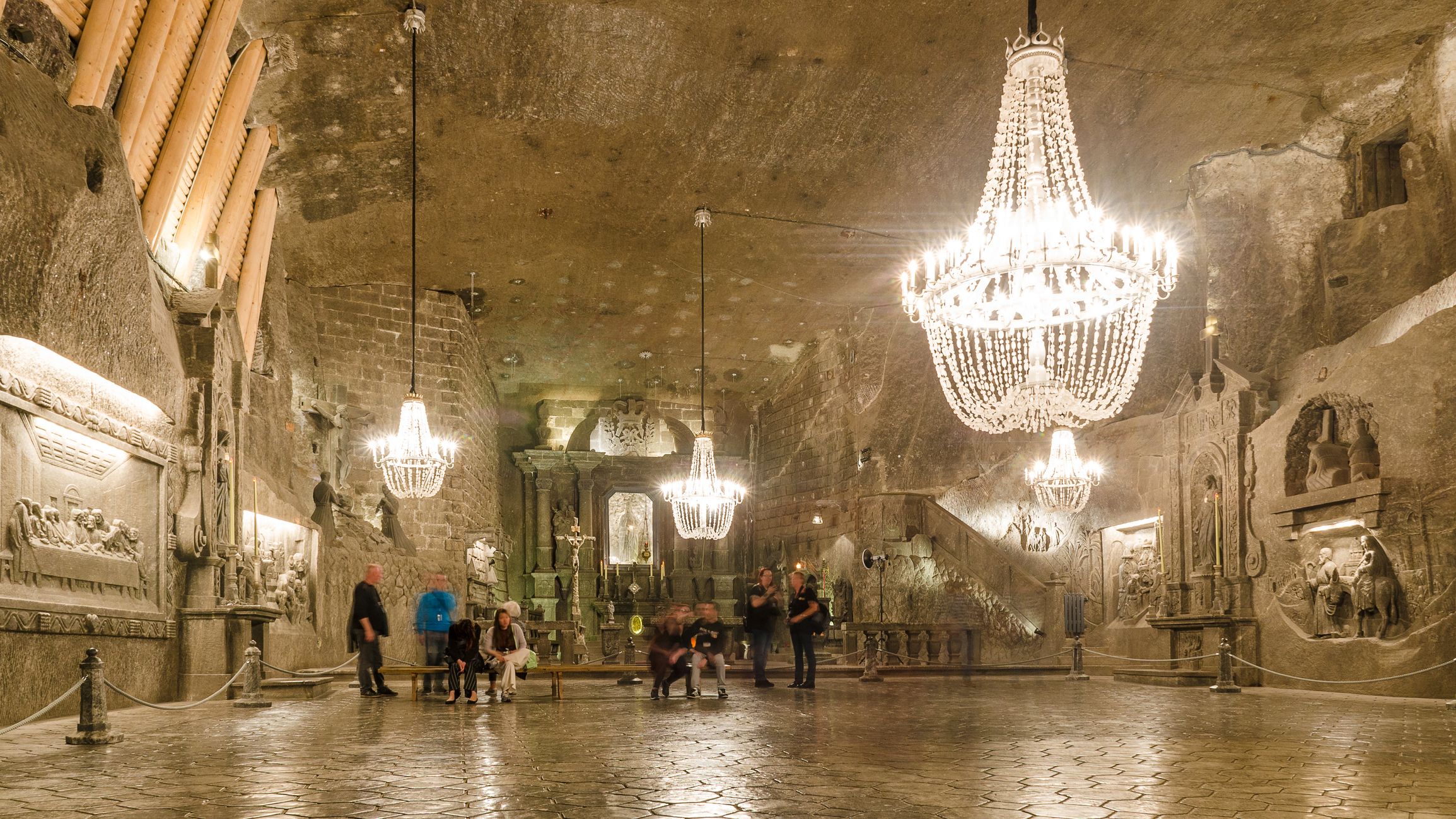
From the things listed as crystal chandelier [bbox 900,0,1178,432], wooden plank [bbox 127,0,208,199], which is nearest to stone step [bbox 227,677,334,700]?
wooden plank [bbox 127,0,208,199]

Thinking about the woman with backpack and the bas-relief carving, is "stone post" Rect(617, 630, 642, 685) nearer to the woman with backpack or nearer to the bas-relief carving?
the woman with backpack

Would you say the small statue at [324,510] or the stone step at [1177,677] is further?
the small statue at [324,510]

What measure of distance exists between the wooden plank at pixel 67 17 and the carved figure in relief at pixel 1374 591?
34.9ft

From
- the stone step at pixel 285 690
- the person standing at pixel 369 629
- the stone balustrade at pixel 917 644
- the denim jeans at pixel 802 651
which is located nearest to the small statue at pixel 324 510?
the person standing at pixel 369 629

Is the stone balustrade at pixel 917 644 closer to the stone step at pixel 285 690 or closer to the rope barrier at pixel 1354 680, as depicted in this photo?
the rope barrier at pixel 1354 680

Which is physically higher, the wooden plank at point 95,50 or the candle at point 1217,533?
the wooden plank at point 95,50

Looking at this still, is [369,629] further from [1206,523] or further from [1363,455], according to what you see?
[1363,455]

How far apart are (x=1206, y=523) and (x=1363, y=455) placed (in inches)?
86.9

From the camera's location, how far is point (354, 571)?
14859 millimetres

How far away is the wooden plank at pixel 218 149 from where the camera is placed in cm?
1009

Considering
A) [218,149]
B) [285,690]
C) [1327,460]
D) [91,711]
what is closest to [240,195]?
[218,149]

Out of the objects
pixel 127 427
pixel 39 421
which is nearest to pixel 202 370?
pixel 127 427

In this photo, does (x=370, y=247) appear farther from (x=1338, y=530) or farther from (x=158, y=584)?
(x=1338, y=530)

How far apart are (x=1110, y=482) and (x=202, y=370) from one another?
10.5 metres
